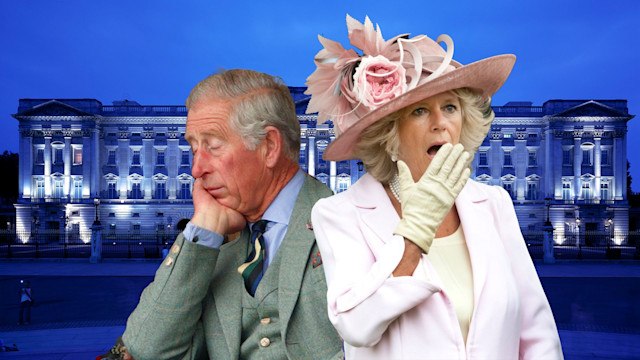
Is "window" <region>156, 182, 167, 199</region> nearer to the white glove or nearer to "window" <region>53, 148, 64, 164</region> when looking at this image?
"window" <region>53, 148, 64, 164</region>

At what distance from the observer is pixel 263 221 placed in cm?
198

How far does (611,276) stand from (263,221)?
19.4 m

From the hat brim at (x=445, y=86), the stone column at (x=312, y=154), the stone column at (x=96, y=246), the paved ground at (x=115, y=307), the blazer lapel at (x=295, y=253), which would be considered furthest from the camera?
the stone column at (x=312, y=154)

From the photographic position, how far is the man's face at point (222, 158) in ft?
5.96

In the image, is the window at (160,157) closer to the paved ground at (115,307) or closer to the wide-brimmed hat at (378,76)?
the paved ground at (115,307)

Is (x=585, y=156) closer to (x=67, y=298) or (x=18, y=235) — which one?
(x=67, y=298)

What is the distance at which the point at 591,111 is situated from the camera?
1591 inches

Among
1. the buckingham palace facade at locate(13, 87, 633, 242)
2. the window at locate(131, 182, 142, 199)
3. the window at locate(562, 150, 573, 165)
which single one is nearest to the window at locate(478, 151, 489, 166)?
the buckingham palace facade at locate(13, 87, 633, 242)

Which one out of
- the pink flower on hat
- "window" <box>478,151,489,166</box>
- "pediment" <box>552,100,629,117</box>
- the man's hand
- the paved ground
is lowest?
the paved ground

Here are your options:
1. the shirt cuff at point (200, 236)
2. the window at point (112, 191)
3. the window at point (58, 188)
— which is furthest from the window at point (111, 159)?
the shirt cuff at point (200, 236)

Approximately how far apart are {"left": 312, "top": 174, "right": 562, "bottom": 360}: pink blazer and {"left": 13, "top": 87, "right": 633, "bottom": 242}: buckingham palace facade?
37.4 meters

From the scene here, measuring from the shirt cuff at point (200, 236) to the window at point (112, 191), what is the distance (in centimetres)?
4303

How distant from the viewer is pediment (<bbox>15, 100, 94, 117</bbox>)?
39469mm

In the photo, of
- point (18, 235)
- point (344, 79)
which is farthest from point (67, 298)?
point (18, 235)
